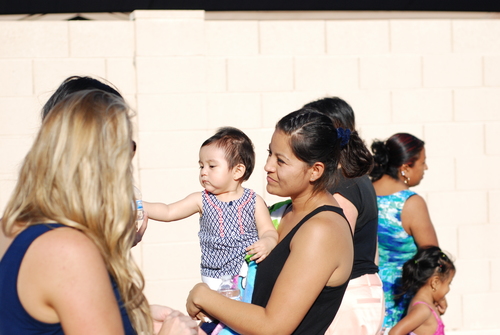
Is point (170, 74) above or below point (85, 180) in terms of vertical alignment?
above

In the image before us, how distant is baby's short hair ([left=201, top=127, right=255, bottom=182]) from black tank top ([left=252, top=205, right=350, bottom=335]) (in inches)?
27.4

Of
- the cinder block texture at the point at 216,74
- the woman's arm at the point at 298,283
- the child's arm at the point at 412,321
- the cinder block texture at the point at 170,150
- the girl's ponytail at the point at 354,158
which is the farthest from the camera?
the cinder block texture at the point at 216,74

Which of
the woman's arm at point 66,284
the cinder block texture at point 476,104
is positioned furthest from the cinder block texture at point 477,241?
the woman's arm at point 66,284

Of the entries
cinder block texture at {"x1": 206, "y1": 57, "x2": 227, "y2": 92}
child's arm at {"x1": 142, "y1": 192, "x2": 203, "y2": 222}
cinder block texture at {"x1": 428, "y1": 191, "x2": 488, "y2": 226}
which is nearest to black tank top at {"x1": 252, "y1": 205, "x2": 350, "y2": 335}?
child's arm at {"x1": 142, "y1": 192, "x2": 203, "y2": 222}

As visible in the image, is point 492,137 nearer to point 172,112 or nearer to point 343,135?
point 172,112

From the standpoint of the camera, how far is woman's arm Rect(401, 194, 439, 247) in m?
3.74

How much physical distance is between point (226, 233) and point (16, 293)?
1.39m

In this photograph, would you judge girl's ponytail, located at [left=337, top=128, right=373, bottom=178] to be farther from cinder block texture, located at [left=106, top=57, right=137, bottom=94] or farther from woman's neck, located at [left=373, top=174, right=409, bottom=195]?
cinder block texture, located at [left=106, top=57, right=137, bottom=94]

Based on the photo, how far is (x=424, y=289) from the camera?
12.9 feet

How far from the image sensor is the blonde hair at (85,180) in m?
1.43

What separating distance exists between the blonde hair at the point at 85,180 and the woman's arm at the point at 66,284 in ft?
0.17

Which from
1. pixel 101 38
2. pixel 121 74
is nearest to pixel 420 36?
pixel 121 74

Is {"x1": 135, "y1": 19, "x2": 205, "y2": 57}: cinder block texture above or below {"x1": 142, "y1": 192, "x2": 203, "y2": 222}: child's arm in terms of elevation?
above

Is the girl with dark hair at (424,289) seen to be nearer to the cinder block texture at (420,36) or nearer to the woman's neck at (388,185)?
the woman's neck at (388,185)
